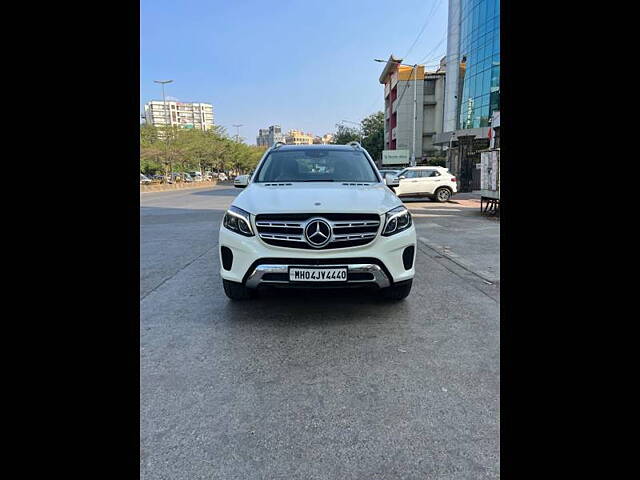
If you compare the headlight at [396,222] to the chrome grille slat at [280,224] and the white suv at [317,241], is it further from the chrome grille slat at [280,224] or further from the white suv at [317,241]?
the chrome grille slat at [280,224]

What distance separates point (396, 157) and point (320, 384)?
127 ft

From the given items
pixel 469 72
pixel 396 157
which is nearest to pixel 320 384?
pixel 396 157

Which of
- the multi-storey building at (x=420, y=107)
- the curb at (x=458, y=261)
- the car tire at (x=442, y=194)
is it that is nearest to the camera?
the curb at (x=458, y=261)

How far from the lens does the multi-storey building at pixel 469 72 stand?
32.8 meters

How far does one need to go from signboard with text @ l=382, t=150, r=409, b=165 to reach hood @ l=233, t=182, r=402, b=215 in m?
36.7

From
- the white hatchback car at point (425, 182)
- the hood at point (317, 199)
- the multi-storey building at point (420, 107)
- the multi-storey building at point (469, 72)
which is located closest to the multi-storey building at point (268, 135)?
the multi-storey building at point (420, 107)

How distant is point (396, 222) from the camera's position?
3.51m

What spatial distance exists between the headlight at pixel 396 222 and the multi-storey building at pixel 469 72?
2290 centimetres

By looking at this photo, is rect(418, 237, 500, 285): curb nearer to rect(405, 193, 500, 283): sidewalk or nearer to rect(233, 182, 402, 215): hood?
rect(405, 193, 500, 283): sidewalk

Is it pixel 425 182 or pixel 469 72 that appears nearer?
pixel 425 182

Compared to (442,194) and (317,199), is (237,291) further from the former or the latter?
(442,194)
